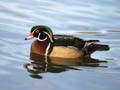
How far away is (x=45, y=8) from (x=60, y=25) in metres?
1.93

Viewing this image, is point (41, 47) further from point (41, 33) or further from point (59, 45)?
point (59, 45)

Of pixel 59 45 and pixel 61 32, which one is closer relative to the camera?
pixel 59 45

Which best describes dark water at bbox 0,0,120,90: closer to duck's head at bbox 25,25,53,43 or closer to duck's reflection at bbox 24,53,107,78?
duck's reflection at bbox 24,53,107,78

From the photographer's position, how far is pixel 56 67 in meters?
13.1

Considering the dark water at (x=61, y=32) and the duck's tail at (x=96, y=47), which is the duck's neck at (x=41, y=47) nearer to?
the dark water at (x=61, y=32)

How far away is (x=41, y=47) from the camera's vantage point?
1470cm

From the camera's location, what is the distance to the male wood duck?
47.1ft

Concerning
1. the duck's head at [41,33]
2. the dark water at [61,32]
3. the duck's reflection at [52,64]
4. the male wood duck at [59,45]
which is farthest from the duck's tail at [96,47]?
the duck's head at [41,33]

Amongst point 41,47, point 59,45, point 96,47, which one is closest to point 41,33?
point 41,47

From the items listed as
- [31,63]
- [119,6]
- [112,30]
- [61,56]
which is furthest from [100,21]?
[31,63]

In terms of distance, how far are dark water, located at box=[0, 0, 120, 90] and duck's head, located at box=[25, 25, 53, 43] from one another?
33 centimetres

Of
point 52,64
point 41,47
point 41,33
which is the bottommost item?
point 52,64

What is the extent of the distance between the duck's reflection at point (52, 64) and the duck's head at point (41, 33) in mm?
571

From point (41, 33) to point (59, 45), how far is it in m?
0.79
